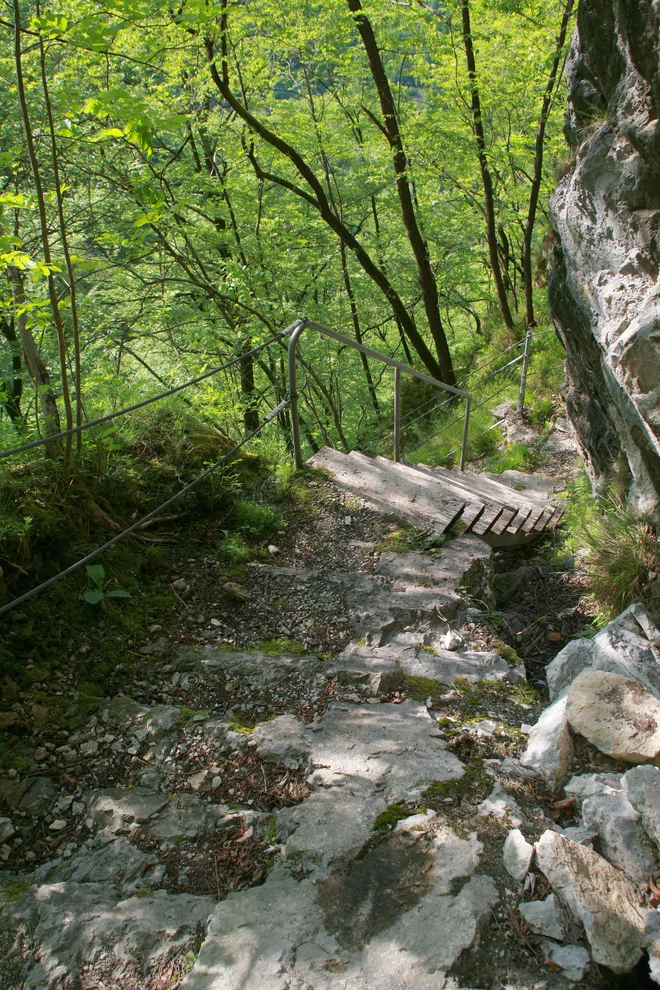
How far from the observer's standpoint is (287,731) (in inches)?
114

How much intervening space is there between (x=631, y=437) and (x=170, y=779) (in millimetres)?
4065

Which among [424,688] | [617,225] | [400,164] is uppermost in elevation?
[400,164]

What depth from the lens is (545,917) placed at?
208cm

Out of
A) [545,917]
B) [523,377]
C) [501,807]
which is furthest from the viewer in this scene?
[523,377]

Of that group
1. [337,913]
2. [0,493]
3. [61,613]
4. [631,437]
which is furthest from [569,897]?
[631,437]

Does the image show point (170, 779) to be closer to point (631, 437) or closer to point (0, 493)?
point (0, 493)

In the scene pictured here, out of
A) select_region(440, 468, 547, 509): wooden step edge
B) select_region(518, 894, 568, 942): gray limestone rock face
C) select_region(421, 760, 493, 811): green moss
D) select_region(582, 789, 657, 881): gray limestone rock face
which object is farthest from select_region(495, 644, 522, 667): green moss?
select_region(440, 468, 547, 509): wooden step edge

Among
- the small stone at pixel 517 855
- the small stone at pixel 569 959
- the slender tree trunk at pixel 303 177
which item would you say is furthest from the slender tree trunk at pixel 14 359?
the small stone at pixel 569 959

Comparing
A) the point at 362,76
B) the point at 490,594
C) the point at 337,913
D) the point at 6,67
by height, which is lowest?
the point at 490,594

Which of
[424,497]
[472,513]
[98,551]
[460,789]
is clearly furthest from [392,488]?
[460,789]

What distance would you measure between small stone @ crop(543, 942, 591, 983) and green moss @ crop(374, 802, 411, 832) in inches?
24.1

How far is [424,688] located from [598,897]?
4.35 ft

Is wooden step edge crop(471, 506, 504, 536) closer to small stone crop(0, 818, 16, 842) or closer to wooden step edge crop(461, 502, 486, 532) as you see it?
wooden step edge crop(461, 502, 486, 532)

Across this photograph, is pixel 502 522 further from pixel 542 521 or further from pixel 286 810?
pixel 286 810
